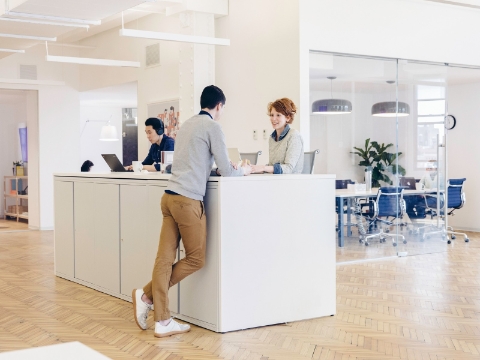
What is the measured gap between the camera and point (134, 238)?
5.54m

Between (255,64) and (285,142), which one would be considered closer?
(285,142)

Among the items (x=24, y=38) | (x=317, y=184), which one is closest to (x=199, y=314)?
(x=317, y=184)

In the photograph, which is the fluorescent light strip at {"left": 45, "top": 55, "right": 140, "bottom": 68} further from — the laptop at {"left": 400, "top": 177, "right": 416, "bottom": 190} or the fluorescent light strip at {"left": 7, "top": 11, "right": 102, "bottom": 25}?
the laptop at {"left": 400, "top": 177, "right": 416, "bottom": 190}

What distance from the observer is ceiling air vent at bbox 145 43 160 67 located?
1071cm

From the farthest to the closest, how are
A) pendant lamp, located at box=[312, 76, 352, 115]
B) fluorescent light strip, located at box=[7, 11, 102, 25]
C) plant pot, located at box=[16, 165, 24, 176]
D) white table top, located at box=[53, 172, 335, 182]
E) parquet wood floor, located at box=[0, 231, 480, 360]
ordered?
plant pot, located at box=[16, 165, 24, 176] → pendant lamp, located at box=[312, 76, 352, 115] → fluorescent light strip, located at box=[7, 11, 102, 25] → white table top, located at box=[53, 172, 335, 182] → parquet wood floor, located at box=[0, 231, 480, 360]

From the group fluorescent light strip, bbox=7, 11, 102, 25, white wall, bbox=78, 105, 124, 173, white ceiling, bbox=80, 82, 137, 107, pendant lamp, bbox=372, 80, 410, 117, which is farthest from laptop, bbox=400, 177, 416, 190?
white wall, bbox=78, 105, 124, 173

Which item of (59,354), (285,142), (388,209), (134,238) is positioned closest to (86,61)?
(388,209)

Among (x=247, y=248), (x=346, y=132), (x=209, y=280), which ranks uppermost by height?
(x=346, y=132)

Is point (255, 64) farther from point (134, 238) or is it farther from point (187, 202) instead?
point (187, 202)

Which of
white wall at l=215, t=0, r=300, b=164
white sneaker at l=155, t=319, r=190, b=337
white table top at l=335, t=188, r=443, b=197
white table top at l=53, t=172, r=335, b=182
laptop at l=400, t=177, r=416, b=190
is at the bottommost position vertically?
white sneaker at l=155, t=319, r=190, b=337

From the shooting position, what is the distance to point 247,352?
4168 millimetres

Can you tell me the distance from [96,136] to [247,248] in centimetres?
1331

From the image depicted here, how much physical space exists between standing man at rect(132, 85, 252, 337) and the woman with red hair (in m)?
0.83

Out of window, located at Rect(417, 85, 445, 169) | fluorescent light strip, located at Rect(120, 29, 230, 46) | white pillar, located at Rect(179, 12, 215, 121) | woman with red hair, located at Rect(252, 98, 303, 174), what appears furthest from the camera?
Result: white pillar, located at Rect(179, 12, 215, 121)
